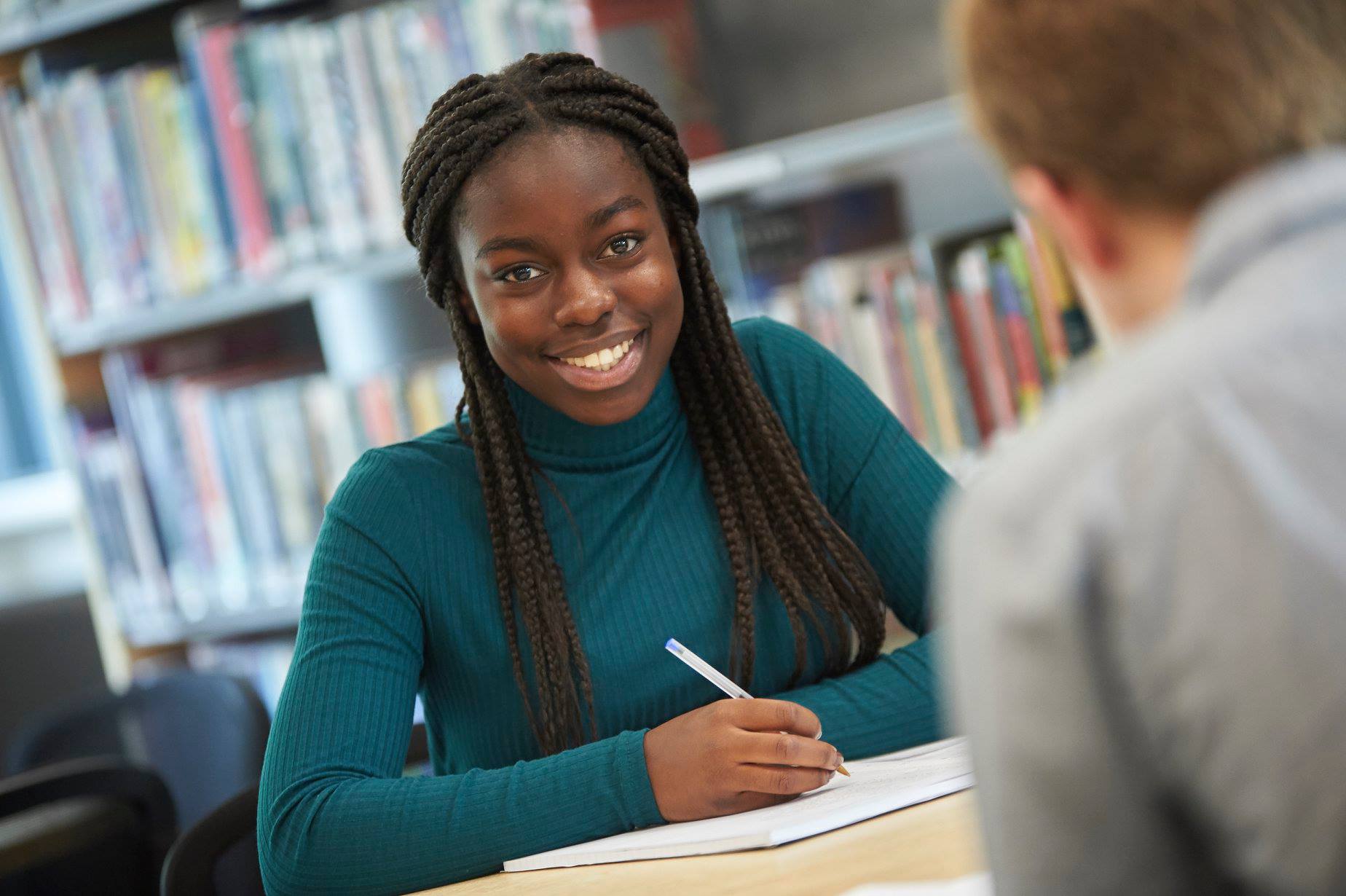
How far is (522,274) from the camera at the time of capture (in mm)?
1231

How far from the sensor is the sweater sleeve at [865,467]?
4.27 feet

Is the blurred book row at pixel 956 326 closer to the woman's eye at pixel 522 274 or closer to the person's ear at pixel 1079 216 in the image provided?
the woman's eye at pixel 522 274

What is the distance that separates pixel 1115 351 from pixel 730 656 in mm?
771

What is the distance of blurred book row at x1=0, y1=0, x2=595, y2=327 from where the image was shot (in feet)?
7.07

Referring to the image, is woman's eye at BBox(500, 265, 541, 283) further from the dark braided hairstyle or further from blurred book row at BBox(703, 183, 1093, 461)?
blurred book row at BBox(703, 183, 1093, 461)

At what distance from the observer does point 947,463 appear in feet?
6.61

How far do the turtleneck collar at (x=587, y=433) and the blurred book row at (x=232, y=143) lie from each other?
93 centimetres

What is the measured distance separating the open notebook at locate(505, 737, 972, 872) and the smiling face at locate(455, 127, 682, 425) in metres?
0.42

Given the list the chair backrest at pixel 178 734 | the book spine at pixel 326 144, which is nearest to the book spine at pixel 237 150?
the book spine at pixel 326 144

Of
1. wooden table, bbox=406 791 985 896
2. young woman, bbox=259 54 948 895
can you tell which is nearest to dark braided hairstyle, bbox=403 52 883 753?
young woman, bbox=259 54 948 895

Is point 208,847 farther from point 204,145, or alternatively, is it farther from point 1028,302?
point 204,145

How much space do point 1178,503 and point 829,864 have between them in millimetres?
467

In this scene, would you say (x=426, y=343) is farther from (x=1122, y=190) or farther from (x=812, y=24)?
(x=1122, y=190)

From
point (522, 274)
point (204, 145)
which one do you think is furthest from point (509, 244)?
point (204, 145)
